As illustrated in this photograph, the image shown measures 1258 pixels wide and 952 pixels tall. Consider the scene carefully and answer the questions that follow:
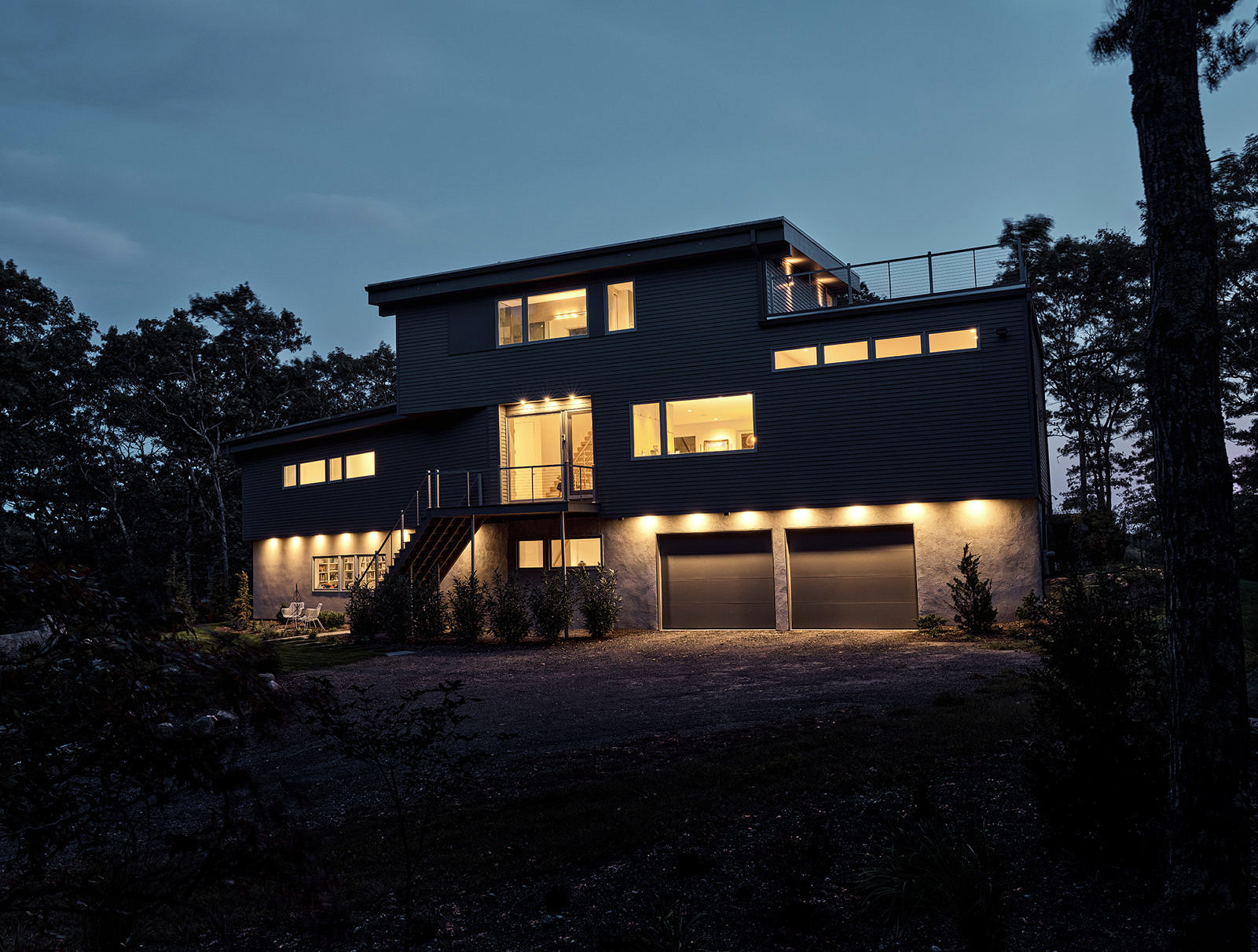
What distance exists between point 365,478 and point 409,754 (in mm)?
21648

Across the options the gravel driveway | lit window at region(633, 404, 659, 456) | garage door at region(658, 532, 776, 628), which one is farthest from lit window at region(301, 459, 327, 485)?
garage door at region(658, 532, 776, 628)

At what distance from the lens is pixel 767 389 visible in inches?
751

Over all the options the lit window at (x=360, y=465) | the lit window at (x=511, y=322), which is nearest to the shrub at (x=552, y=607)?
the lit window at (x=511, y=322)

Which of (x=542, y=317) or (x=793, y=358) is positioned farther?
(x=542, y=317)

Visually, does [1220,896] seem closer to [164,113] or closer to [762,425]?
[762,425]

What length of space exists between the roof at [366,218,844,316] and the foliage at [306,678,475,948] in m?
12.3

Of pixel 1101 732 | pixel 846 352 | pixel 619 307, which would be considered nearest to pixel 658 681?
pixel 1101 732

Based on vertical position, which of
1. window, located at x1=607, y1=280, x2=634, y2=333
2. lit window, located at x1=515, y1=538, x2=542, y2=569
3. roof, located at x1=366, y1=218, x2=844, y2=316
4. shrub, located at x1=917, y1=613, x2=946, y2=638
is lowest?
shrub, located at x1=917, y1=613, x2=946, y2=638

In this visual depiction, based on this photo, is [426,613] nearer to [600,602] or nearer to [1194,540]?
[600,602]

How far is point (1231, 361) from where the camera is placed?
91.2 ft

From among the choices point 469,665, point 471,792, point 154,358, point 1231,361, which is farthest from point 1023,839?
point 154,358

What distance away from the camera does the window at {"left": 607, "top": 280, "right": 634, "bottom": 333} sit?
20594 mm

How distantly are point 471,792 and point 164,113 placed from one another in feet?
433

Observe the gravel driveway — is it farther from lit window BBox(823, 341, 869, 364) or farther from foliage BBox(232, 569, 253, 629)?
foliage BBox(232, 569, 253, 629)
